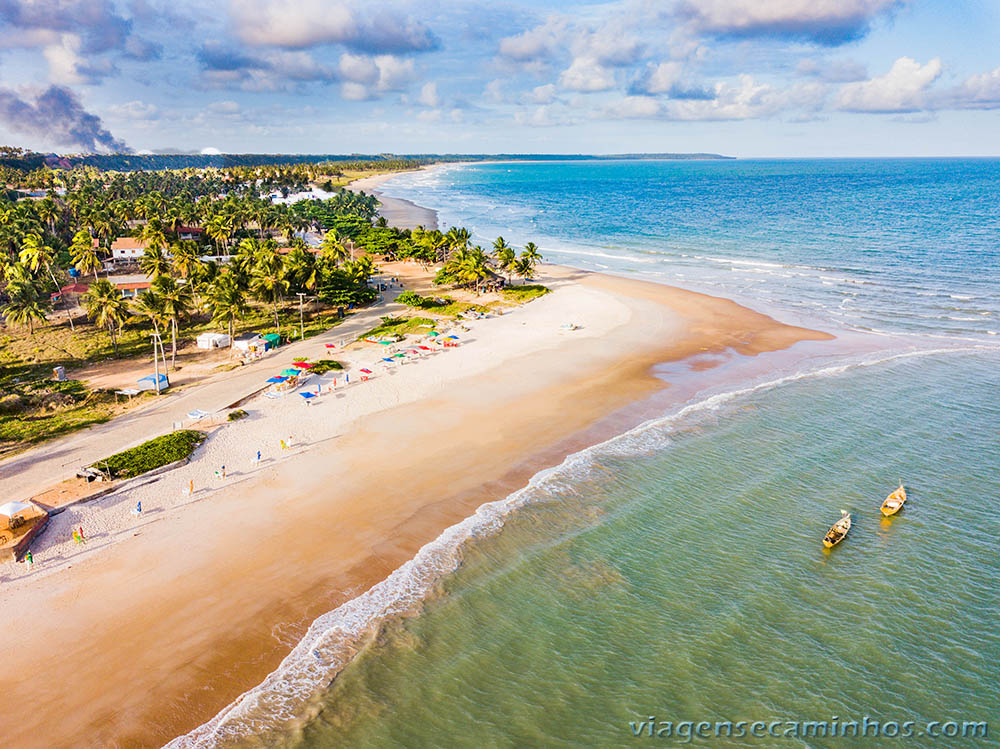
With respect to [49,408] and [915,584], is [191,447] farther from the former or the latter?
[915,584]

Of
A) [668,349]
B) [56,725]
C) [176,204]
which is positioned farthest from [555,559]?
[176,204]

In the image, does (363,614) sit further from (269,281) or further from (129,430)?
(269,281)

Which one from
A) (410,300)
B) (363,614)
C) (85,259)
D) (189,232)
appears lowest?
(363,614)

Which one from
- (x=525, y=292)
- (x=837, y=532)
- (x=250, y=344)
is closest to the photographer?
(x=837, y=532)

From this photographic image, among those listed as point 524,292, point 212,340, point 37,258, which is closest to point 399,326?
point 212,340

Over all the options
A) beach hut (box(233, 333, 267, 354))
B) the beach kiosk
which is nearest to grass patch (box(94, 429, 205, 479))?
the beach kiosk

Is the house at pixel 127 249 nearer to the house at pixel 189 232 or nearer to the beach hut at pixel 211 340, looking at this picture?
the house at pixel 189 232

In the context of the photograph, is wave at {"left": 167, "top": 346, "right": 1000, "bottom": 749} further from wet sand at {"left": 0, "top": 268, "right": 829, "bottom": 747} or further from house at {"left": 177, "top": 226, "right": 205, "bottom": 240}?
house at {"left": 177, "top": 226, "right": 205, "bottom": 240}
